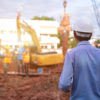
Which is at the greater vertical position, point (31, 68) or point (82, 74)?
point (82, 74)

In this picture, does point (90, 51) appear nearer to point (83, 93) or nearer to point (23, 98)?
point (83, 93)

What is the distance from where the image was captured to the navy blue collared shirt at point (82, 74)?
1.46 meters

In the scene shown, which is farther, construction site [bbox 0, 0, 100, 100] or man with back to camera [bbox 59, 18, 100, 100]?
construction site [bbox 0, 0, 100, 100]

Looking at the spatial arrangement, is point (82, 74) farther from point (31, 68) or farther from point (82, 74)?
point (31, 68)

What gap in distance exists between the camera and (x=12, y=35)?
35.8m

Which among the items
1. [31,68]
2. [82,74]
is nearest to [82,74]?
[82,74]

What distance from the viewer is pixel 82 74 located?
148cm

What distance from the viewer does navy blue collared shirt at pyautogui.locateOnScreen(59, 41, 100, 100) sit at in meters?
1.46

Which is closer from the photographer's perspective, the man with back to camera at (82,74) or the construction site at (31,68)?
the man with back to camera at (82,74)

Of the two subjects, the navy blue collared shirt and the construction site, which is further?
the construction site

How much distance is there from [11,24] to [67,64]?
37583 mm

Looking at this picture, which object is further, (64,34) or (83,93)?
(64,34)

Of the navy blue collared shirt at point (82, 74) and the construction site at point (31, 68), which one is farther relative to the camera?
the construction site at point (31, 68)

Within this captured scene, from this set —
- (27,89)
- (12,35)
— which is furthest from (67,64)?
(12,35)
